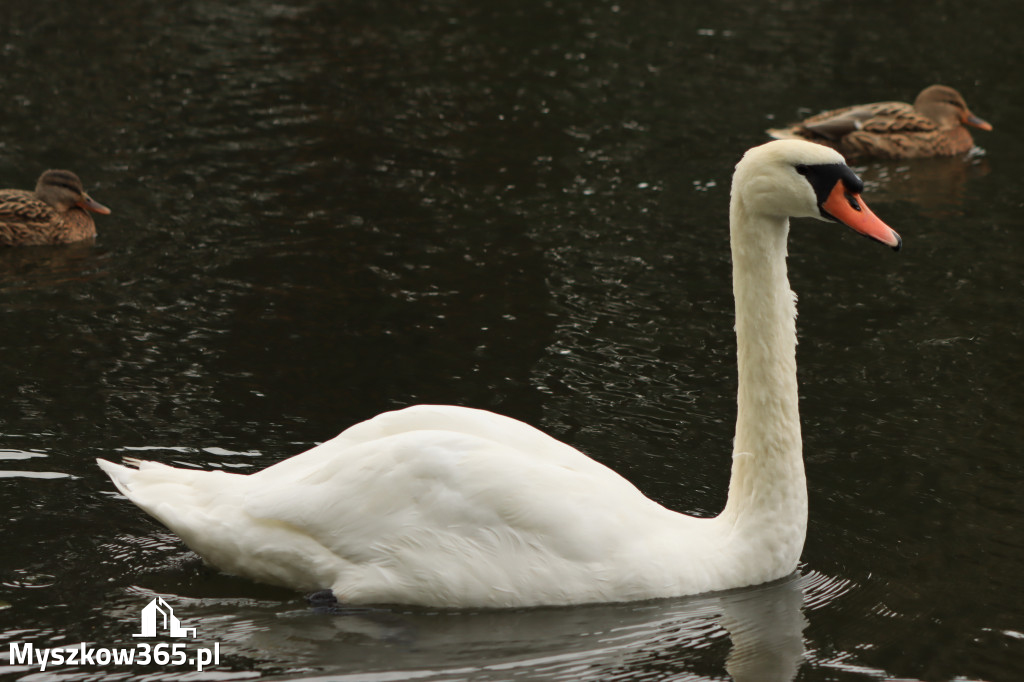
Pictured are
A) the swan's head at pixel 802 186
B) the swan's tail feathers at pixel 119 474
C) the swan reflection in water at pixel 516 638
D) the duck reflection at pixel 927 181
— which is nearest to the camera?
the swan reflection in water at pixel 516 638

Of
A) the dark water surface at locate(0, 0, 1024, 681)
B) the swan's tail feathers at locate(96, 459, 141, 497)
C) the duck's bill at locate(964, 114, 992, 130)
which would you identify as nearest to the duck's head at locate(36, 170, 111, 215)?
the dark water surface at locate(0, 0, 1024, 681)

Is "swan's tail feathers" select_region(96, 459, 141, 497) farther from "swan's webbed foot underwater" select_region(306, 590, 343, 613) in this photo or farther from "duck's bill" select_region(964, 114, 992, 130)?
"duck's bill" select_region(964, 114, 992, 130)

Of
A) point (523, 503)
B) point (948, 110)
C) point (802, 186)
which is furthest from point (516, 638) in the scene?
point (948, 110)

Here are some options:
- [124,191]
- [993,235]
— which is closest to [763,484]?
[993,235]

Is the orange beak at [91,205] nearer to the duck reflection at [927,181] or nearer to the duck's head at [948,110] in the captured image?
the duck reflection at [927,181]

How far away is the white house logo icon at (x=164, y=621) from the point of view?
6023mm

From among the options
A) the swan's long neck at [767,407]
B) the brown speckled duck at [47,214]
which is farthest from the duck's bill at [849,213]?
the brown speckled duck at [47,214]

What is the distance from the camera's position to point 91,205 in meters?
12.7

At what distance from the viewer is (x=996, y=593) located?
21.6ft

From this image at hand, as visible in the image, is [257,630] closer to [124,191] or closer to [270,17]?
[124,191]

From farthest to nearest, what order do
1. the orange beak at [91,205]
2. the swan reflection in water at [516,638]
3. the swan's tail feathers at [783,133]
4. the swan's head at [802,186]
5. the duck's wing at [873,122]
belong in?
the duck's wing at [873,122]
the swan's tail feathers at [783,133]
the orange beak at [91,205]
the swan's head at [802,186]
the swan reflection in water at [516,638]

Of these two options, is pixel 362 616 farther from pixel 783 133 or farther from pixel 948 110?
pixel 948 110

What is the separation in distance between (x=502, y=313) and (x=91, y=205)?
4448 millimetres

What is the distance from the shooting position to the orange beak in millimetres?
12602
